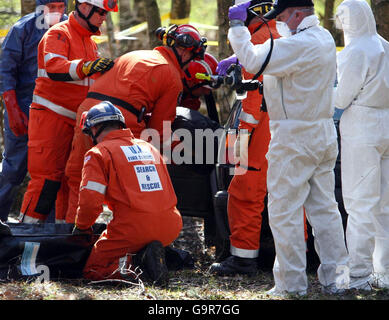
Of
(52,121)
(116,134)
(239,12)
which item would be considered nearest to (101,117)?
(116,134)

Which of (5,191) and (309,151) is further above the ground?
(309,151)

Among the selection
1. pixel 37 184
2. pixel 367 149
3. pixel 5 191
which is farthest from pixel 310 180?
pixel 5 191

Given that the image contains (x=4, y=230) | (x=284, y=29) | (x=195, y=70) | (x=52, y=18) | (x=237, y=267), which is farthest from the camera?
(x=52, y=18)

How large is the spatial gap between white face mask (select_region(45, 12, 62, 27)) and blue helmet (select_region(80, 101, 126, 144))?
5.78 feet

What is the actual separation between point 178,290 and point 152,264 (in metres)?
0.30

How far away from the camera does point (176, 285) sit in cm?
549

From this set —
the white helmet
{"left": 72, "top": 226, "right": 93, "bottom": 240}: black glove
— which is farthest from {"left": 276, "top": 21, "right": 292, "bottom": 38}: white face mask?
{"left": 72, "top": 226, "right": 93, "bottom": 240}: black glove

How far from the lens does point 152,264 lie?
212 inches

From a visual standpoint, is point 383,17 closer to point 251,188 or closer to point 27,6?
point 251,188

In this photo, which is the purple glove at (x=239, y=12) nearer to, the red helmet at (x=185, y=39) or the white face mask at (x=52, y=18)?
the red helmet at (x=185, y=39)

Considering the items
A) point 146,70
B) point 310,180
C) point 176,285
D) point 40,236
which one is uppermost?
point 146,70
